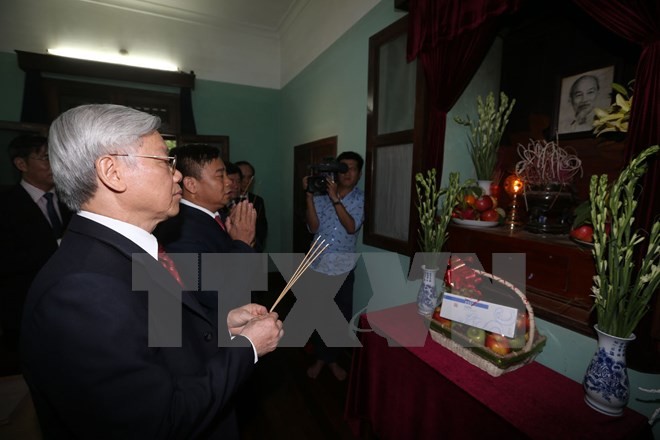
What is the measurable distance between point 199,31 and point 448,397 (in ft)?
16.9

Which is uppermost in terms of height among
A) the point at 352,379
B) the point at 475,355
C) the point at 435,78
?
the point at 435,78

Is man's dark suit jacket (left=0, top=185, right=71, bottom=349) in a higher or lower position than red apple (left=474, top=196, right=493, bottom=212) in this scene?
lower

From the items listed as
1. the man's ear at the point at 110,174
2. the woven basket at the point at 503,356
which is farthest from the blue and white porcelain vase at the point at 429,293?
the man's ear at the point at 110,174

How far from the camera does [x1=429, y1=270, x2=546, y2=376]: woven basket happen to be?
113 centimetres

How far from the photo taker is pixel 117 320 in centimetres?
65

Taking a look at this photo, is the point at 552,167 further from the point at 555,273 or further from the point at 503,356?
the point at 503,356

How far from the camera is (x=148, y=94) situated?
408cm

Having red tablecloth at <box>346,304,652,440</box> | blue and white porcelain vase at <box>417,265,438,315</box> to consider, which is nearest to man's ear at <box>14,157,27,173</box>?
red tablecloth at <box>346,304,652,440</box>

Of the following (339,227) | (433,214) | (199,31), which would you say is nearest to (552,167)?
(433,214)

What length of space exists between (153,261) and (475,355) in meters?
1.23

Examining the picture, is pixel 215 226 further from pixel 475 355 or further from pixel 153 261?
Answer: pixel 475 355

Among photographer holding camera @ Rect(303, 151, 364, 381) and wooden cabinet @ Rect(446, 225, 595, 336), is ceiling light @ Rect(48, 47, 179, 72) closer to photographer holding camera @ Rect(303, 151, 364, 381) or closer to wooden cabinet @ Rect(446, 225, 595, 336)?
photographer holding camera @ Rect(303, 151, 364, 381)

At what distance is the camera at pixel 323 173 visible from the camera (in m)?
2.34

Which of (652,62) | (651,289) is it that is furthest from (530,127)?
(651,289)
